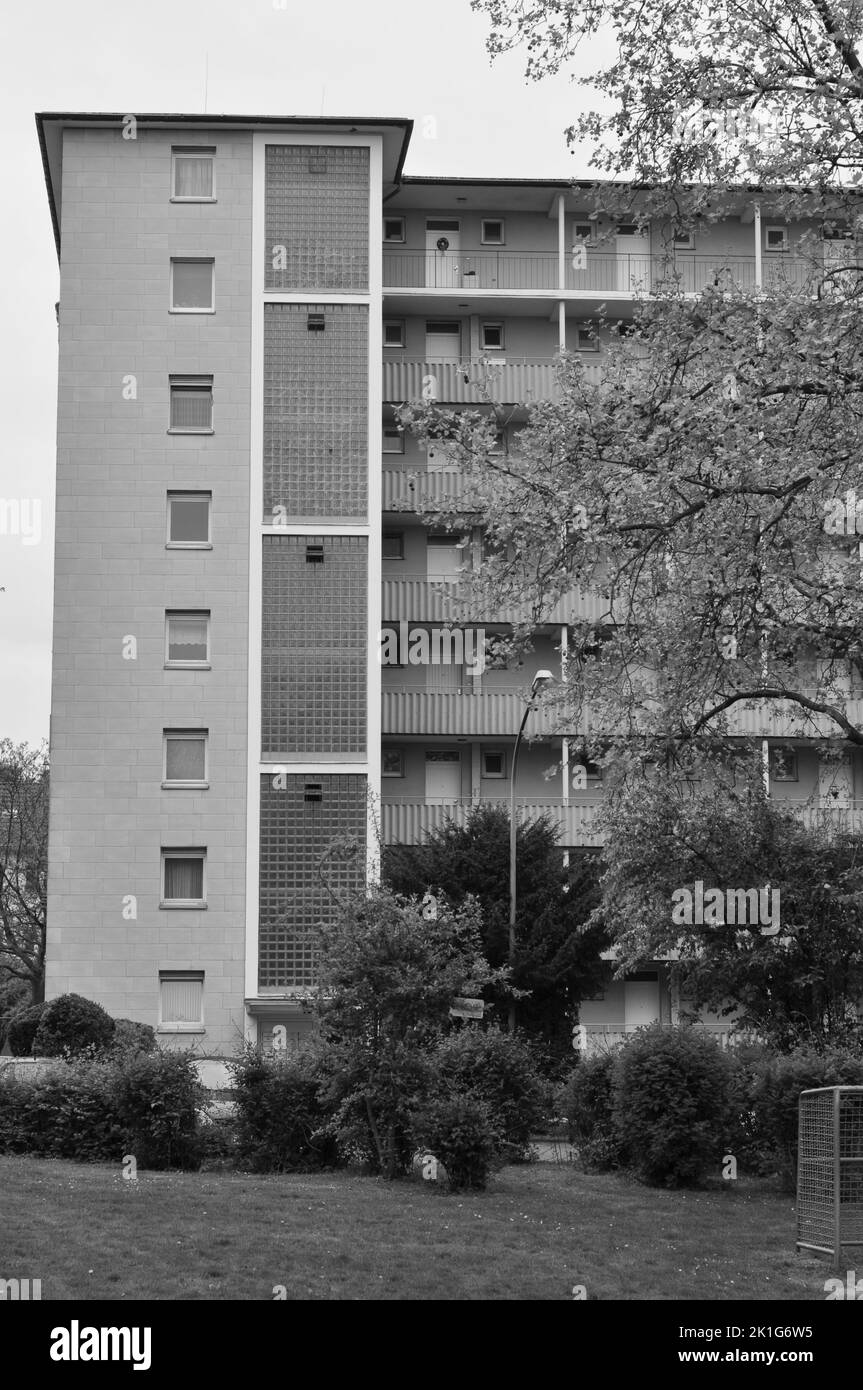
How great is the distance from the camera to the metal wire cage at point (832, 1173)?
46.3ft

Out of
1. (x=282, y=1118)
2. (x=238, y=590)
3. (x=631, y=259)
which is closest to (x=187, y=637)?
(x=238, y=590)

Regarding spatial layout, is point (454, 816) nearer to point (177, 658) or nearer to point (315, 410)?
point (177, 658)

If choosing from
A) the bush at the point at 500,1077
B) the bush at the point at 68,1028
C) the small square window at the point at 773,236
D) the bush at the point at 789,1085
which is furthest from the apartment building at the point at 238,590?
the bush at the point at 789,1085

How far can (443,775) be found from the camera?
2005 inches

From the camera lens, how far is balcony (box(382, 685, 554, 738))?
1930 inches

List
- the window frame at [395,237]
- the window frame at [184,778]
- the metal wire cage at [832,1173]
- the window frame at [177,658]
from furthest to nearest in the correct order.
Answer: the window frame at [395,237] < the window frame at [177,658] < the window frame at [184,778] < the metal wire cage at [832,1173]

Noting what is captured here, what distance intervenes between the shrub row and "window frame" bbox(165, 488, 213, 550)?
2710 centimetres

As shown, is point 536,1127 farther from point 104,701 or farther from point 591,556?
point 104,701

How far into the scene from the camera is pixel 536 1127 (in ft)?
71.2

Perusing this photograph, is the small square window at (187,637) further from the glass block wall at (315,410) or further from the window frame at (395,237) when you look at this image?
the window frame at (395,237)

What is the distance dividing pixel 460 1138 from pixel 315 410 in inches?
1221

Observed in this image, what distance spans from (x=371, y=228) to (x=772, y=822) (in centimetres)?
2497

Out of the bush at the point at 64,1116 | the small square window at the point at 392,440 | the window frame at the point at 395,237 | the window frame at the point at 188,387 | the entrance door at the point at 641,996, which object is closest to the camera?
the bush at the point at 64,1116

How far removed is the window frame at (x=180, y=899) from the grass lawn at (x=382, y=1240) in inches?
986
